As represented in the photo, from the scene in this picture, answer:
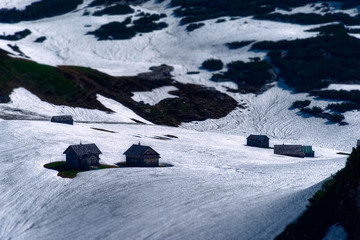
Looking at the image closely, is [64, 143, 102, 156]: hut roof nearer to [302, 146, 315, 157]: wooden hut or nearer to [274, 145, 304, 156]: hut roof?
[274, 145, 304, 156]: hut roof

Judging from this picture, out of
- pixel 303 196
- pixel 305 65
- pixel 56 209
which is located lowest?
pixel 56 209

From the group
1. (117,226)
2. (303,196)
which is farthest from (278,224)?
(117,226)

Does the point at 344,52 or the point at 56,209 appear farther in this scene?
the point at 344,52

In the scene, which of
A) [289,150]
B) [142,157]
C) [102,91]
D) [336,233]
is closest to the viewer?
[336,233]

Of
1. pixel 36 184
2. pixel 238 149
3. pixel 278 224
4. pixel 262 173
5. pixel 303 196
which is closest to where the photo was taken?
pixel 278 224

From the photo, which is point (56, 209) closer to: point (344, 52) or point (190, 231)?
point (190, 231)

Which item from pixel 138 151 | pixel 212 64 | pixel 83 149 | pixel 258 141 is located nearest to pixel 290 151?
pixel 258 141

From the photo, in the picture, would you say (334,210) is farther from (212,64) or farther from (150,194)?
(212,64)
